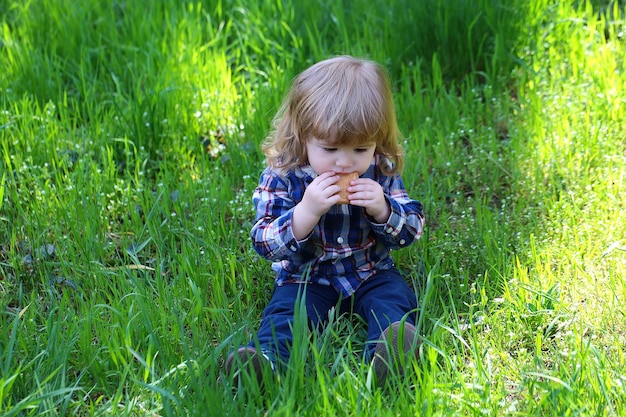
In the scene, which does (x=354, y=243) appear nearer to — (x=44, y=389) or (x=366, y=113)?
(x=366, y=113)

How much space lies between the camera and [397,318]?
279 centimetres

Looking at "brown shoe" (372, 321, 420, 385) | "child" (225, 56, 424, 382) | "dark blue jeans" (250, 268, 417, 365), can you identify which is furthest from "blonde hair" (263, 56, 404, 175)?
"brown shoe" (372, 321, 420, 385)

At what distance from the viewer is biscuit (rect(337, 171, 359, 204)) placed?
2.71 meters

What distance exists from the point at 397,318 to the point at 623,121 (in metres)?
1.75

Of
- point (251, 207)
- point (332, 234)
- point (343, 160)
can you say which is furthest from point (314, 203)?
point (251, 207)

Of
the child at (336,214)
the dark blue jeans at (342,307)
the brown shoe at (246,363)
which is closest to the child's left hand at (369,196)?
the child at (336,214)

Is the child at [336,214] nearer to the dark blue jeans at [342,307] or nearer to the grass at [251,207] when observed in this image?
the dark blue jeans at [342,307]

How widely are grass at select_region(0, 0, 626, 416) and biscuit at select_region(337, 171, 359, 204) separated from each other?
46 centimetres

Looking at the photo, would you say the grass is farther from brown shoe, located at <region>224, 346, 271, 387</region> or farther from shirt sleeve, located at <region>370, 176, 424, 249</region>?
shirt sleeve, located at <region>370, 176, 424, 249</region>

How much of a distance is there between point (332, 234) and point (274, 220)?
225mm

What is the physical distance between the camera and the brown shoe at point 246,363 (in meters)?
→ 2.41

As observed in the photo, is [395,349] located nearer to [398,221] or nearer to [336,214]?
[398,221]

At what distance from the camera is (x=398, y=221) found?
112 inches

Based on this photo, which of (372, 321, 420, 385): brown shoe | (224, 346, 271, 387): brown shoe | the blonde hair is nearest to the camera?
(224, 346, 271, 387): brown shoe
